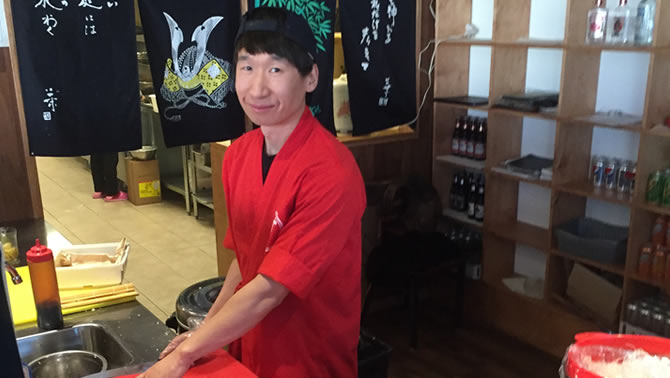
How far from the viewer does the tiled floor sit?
4121 millimetres

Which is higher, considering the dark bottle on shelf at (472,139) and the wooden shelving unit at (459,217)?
the dark bottle on shelf at (472,139)

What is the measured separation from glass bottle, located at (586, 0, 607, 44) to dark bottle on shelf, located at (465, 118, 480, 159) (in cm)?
83

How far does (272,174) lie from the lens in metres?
1.42

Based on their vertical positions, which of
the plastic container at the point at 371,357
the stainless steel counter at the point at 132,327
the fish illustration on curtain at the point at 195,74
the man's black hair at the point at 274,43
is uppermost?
the man's black hair at the point at 274,43

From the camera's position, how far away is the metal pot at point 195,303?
1839 millimetres

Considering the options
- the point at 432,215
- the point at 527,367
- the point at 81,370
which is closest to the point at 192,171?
the point at 432,215

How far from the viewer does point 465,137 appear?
11.8ft

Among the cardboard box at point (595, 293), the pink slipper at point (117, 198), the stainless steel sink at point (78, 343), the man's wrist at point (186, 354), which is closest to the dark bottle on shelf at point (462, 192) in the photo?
the cardboard box at point (595, 293)

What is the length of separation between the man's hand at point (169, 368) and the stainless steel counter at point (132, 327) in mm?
236

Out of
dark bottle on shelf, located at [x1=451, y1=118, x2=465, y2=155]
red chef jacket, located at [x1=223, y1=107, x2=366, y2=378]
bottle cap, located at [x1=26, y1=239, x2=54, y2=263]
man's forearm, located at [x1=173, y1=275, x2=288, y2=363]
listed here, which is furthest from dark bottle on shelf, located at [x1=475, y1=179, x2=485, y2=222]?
bottle cap, located at [x1=26, y1=239, x2=54, y2=263]

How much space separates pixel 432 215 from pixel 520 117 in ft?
2.36

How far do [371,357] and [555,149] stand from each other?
4.95 feet

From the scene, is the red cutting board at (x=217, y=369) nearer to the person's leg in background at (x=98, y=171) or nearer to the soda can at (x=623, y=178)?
the soda can at (x=623, y=178)

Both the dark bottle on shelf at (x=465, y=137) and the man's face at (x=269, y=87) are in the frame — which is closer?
the man's face at (x=269, y=87)
